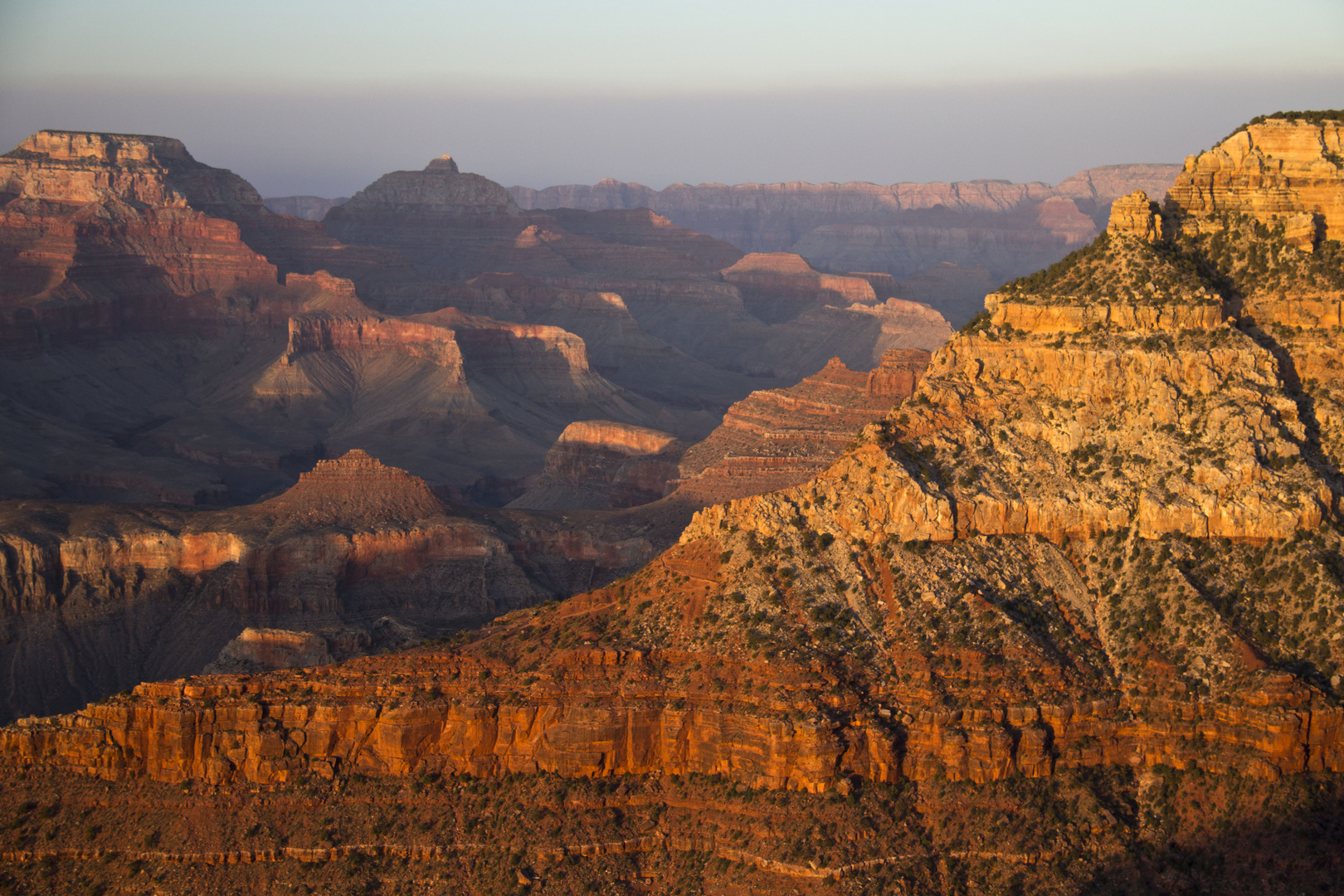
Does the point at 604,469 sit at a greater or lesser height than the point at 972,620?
lesser

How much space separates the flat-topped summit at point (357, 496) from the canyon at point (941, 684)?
4602 cm

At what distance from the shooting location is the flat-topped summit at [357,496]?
94688 mm

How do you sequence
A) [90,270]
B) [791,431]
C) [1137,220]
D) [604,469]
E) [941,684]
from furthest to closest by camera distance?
[90,270], [604,469], [791,431], [1137,220], [941,684]

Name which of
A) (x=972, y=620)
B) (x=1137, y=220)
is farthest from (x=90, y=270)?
(x=972, y=620)

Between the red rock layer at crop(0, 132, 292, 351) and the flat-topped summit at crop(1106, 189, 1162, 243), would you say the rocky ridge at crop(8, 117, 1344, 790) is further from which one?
the red rock layer at crop(0, 132, 292, 351)

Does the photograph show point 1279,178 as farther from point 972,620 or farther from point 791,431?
point 791,431

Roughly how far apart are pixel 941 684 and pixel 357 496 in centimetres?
6234

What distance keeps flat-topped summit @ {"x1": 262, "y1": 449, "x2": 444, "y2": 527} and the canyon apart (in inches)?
1812

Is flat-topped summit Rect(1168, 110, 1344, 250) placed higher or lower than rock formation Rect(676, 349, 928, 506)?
higher

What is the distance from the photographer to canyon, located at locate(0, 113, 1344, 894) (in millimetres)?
39312

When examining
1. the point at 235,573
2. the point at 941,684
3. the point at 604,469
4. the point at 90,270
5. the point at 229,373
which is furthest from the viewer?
the point at 229,373

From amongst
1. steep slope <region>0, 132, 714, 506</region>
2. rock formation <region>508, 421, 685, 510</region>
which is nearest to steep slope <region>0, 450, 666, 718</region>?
rock formation <region>508, 421, 685, 510</region>

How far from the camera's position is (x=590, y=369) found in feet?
648

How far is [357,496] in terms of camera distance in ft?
318
